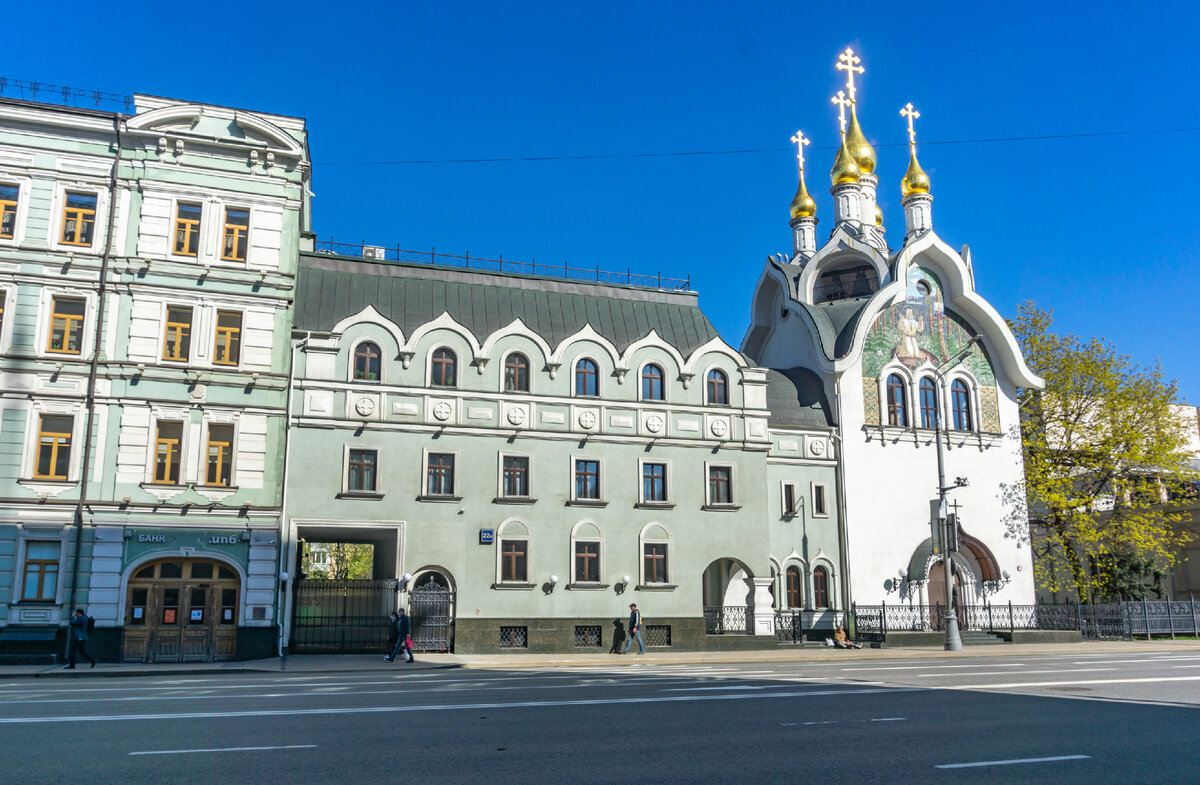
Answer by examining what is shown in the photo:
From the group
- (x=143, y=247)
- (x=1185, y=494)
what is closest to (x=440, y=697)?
(x=143, y=247)

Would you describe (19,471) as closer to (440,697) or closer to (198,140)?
(198,140)

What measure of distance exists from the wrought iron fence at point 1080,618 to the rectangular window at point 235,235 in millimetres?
25571

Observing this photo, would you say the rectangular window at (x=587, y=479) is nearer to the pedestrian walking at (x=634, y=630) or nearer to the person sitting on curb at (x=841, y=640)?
the pedestrian walking at (x=634, y=630)

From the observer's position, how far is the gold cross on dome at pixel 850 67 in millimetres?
50375

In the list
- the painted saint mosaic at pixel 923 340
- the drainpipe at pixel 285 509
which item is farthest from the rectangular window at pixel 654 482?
the drainpipe at pixel 285 509

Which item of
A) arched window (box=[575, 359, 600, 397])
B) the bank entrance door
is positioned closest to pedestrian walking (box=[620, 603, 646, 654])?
arched window (box=[575, 359, 600, 397])

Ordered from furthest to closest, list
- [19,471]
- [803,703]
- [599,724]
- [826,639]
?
[826,639], [19,471], [803,703], [599,724]

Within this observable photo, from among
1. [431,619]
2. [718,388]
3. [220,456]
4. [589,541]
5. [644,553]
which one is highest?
[718,388]

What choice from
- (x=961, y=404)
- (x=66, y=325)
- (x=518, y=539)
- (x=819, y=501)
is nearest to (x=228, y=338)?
(x=66, y=325)

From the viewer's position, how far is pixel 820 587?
3712 cm

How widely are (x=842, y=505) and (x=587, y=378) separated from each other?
11371mm

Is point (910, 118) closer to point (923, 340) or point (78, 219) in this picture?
Result: point (923, 340)

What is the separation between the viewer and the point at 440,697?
15234 millimetres

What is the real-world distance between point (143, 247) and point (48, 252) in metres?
2.46
